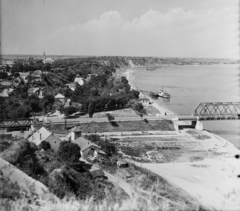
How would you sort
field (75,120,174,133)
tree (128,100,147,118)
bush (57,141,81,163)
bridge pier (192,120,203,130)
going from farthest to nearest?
tree (128,100,147,118) → bridge pier (192,120,203,130) → field (75,120,174,133) → bush (57,141,81,163)

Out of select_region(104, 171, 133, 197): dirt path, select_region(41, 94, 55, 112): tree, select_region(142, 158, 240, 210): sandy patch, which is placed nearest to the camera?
select_region(104, 171, 133, 197): dirt path

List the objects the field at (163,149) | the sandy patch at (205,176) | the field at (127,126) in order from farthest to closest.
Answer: the field at (127,126) < the field at (163,149) < the sandy patch at (205,176)

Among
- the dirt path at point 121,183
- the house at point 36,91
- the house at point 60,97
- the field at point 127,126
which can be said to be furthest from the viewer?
the house at point 36,91

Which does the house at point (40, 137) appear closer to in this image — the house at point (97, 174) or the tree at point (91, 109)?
the house at point (97, 174)

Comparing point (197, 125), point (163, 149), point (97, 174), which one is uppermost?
point (97, 174)

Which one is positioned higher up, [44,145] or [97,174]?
[44,145]

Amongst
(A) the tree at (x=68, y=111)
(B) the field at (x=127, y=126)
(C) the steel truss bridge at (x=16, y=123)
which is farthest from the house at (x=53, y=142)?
(A) the tree at (x=68, y=111)

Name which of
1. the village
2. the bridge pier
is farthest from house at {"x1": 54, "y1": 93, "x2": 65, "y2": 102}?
the bridge pier

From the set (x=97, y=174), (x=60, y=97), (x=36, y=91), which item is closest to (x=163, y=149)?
(x=97, y=174)

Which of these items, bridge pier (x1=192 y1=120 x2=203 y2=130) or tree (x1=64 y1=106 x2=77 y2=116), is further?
bridge pier (x1=192 y1=120 x2=203 y2=130)

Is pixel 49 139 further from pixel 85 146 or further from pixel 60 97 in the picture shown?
pixel 60 97

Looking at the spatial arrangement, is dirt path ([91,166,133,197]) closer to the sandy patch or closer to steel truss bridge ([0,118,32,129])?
the sandy patch
